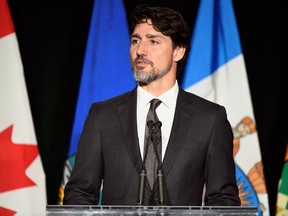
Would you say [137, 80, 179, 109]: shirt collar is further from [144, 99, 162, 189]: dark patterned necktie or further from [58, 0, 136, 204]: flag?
[58, 0, 136, 204]: flag

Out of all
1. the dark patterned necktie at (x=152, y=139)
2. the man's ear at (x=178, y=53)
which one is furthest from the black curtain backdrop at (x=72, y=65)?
the dark patterned necktie at (x=152, y=139)

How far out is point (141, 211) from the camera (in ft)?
5.38

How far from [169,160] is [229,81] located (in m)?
1.69

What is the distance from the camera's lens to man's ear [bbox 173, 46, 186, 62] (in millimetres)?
2580

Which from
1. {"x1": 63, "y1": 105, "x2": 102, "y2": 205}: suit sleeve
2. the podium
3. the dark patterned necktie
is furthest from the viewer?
{"x1": 63, "y1": 105, "x2": 102, "y2": 205}: suit sleeve

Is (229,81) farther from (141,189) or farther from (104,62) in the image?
(141,189)

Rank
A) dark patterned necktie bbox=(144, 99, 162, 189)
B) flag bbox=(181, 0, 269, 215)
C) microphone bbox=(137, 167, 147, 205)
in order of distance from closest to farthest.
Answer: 1. microphone bbox=(137, 167, 147, 205)
2. dark patterned necktie bbox=(144, 99, 162, 189)
3. flag bbox=(181, 0, 269, 215)

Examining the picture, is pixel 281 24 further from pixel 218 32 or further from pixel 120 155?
pixel 120 155

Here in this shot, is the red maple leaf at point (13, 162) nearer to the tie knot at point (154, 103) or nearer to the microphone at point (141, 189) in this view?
the tie knot at point (154, 103)

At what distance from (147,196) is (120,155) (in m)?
0.22

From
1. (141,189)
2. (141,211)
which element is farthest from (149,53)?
(141,211)

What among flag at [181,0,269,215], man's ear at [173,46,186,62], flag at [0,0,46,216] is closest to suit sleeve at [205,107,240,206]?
man's ear at [173,46,186,62]

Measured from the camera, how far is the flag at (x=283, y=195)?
12.2 ft

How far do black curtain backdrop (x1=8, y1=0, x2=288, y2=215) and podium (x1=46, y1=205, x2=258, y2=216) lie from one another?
2.09 metres
